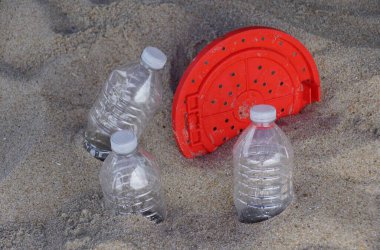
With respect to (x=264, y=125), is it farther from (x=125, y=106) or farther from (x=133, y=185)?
(x=125, y=106)

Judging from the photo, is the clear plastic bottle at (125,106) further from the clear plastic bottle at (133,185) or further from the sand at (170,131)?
the clear plastic bottle at (133,185)

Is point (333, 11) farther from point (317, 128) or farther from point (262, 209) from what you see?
point (262, 209)

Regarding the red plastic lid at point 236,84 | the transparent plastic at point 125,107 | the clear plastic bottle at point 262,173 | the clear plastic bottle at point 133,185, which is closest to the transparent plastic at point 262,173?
the clear plastic bottle at point 262,173

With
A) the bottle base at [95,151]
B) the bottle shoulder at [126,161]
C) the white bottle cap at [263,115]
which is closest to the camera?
the white bottle cap at [263,115]

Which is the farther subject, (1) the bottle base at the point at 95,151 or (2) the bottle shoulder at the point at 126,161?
(1) the bottle base at the point at 95,151

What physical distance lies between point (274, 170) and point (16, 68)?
3.71 ft

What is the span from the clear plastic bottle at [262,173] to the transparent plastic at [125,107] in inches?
15.1

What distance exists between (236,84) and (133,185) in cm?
47

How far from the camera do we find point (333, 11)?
2607 millimetres

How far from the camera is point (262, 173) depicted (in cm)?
205

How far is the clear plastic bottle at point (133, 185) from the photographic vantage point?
1.99 meters

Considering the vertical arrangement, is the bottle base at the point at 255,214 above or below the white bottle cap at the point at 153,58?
below

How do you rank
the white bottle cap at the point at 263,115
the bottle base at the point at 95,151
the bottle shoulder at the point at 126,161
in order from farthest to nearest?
1. the bottle base at the point at 95,151
2. the bottle shoulder at the point at 126,161
3. the white bottle cap at the point at 263,115

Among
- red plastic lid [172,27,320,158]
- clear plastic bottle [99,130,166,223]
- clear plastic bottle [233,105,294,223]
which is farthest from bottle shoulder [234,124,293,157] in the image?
clear plastic bottle [99,130,166,223]
